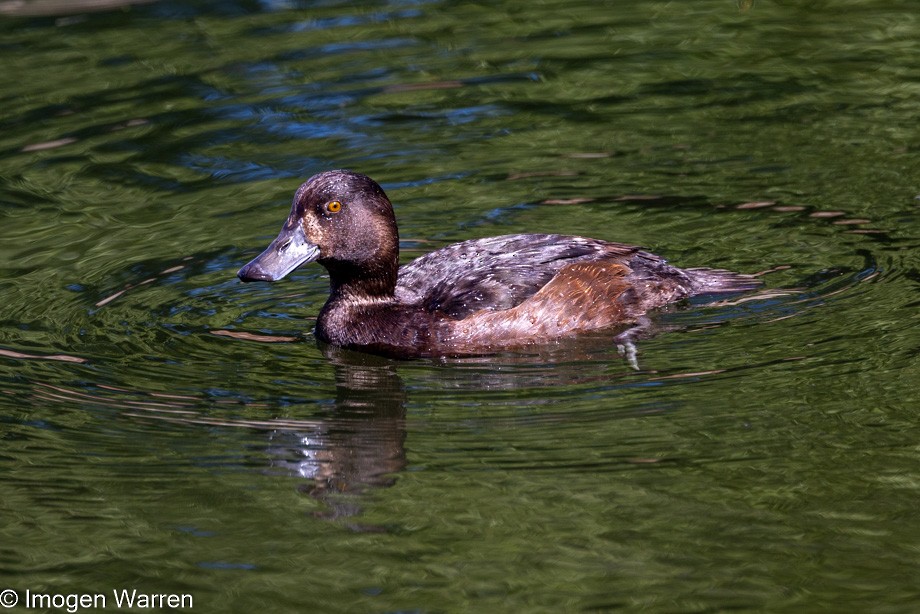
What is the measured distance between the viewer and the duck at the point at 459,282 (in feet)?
28.0

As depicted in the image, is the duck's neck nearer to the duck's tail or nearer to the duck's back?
the duck's back

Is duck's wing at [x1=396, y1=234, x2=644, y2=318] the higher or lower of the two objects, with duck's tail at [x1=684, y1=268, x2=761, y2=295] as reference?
higher

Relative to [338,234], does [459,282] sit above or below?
below

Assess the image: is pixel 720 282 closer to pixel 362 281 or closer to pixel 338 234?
pixel 362 281

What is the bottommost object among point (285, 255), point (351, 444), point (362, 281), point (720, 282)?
point (351, 444)

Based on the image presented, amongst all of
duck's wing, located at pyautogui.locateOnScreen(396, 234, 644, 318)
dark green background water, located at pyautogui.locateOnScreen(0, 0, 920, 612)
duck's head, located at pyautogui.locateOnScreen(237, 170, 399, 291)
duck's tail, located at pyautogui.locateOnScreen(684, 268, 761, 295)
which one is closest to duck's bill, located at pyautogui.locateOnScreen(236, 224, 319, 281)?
duck's head, located at pyautogui.locateOnScreen(237, 170, 399, 291)

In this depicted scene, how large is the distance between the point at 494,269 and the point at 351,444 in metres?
1.90

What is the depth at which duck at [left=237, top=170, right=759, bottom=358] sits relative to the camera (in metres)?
8.54

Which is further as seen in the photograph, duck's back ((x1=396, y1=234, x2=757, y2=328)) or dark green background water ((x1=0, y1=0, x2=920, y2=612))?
duck's back ((x1=396, y1=234, x2=757, y2=328))

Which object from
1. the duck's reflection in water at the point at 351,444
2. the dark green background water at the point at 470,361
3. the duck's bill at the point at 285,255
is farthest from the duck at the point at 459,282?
the duck's reflection in water at the point at 351,444

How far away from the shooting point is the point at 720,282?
9.02 m

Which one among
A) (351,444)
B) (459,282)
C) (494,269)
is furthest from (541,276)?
(351,444)

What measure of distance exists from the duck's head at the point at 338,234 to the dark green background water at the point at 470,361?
544 mm

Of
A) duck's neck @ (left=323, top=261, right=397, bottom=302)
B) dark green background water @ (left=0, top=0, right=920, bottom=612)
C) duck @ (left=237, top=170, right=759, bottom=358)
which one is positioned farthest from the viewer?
duck's neck @ (left=323, top=261, right=397, bottom=302)
